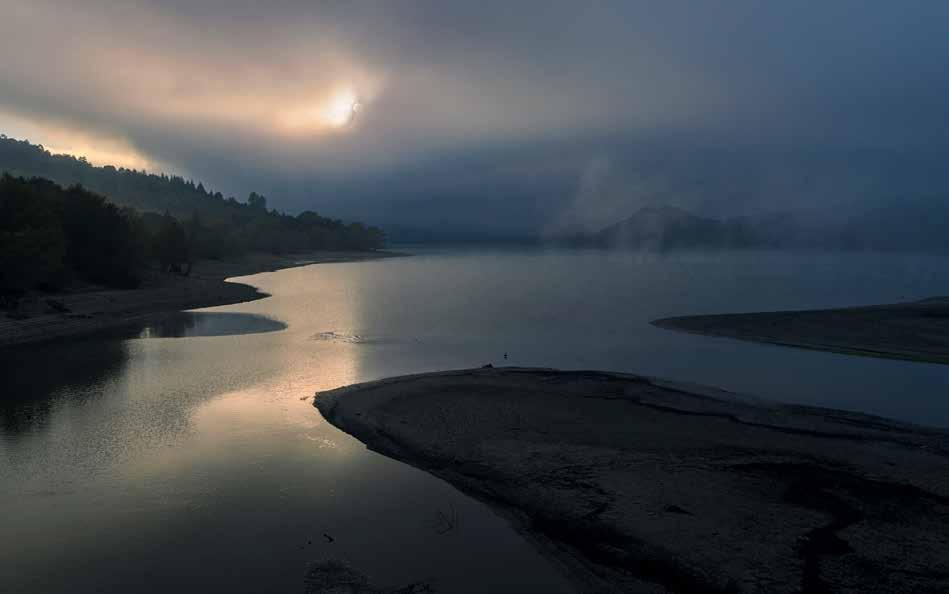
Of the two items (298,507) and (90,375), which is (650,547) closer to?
(298,507)

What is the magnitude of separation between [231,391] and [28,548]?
51.0ft

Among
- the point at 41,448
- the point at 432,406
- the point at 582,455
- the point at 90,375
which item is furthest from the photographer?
the point at 90,375

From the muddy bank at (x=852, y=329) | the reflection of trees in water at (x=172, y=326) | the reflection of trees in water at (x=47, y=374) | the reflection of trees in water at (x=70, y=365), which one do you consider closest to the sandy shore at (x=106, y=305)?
the reflection of trees in water at (x=172, y=326)

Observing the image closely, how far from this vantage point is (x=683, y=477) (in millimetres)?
18250

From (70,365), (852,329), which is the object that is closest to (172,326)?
(70,365)

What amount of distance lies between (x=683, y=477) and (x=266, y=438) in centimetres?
1552

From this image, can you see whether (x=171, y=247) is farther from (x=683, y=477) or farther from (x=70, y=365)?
(x=683, y=477)

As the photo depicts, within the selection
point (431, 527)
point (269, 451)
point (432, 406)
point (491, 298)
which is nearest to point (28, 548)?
point (269, 451)

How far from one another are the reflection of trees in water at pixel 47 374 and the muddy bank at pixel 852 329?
4383 centimetres

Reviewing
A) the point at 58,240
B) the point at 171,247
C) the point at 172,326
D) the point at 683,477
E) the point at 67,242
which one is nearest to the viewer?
the point at 683,477

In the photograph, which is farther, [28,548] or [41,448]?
[41,448]

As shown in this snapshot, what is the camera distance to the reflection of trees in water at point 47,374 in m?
26.0

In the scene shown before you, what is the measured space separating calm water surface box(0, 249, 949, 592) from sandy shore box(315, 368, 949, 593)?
1.43 meters

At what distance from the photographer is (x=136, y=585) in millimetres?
13164
